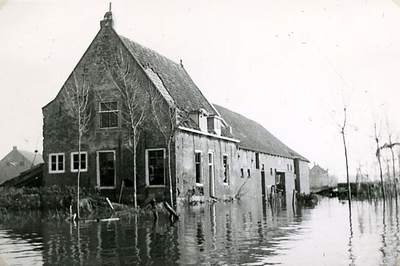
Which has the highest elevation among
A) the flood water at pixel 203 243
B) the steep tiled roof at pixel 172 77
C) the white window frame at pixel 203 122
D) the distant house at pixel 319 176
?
the steep tiled roof at pixel 172 77

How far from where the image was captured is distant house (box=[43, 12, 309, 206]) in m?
23.8

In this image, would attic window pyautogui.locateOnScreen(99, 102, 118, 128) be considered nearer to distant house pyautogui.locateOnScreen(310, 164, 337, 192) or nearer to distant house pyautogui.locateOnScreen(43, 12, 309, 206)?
distant house pyautogui.locateOnScreen(43, 12, 309, 206)

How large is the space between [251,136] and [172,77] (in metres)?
13.4

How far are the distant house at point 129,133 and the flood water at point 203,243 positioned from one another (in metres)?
7.79

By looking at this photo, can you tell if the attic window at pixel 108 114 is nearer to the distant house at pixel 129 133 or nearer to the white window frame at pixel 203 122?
the distant house at pixel 129 133

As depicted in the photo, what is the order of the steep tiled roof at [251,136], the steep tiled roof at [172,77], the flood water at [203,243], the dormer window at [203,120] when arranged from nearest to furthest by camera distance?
the flood water at [203,243]
the steep tiled roof at [172,77]
the dormer window at [203,120]
the steep tiled roof at [251,136]

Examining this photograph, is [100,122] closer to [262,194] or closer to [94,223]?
[94,223]

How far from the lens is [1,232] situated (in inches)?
563

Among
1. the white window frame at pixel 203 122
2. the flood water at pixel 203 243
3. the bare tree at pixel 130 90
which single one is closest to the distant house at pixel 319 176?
the white window frame at pixel 203 122

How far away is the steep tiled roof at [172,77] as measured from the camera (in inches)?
1027

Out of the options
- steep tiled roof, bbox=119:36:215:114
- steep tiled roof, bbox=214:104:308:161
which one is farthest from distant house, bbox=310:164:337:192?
steep tiled roof, bbox=119:36:215:114

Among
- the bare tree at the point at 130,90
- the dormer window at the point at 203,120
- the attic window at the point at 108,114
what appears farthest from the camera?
the dormer window at the point at 203,120

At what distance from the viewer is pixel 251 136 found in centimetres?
4009

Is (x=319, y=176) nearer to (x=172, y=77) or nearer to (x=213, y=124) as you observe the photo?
(x=213, y=124)
